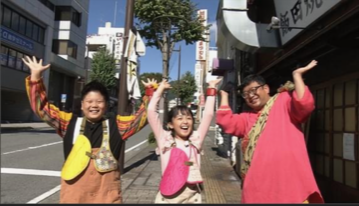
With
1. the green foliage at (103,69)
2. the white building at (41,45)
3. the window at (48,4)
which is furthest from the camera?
the green foliage at (103,69)

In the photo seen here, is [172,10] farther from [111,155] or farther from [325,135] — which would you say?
[111,155]

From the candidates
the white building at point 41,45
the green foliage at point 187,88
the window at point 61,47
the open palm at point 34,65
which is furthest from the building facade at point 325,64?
the green foliage at point 187,88

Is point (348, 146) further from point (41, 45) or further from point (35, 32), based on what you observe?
point (41, 45)

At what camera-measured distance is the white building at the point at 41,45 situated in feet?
81.4

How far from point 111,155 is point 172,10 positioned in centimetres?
1471

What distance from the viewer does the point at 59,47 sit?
33.8m

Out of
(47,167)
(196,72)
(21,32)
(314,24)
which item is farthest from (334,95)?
(196,72)

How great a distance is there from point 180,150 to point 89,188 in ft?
2.45

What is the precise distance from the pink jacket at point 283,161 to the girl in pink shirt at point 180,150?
0.43 m

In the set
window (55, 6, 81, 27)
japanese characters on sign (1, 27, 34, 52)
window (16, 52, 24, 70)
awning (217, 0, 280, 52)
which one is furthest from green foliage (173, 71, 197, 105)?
awning (217, 0, 280, 52)

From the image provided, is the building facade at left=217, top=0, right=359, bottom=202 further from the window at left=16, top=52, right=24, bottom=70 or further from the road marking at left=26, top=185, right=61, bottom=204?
the window at left=16, top=52, right=24, bottom=70

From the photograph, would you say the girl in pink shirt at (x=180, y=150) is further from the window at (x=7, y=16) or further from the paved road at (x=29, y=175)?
the window at (x=7, y=16)

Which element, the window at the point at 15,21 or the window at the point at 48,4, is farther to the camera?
the window at the point at 48,4

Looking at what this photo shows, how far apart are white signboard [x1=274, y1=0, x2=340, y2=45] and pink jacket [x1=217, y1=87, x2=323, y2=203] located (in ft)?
11.5
